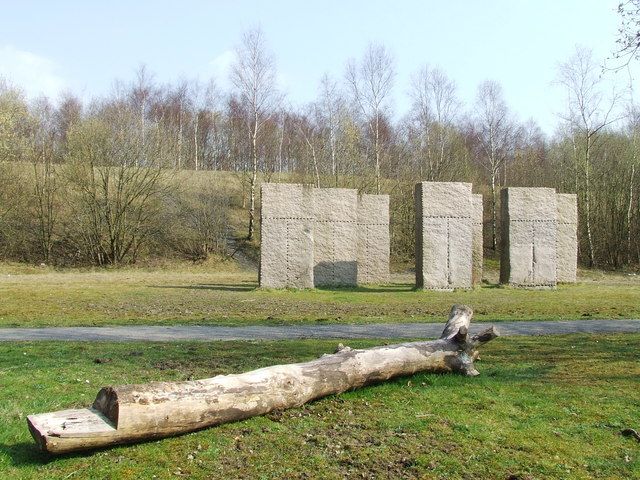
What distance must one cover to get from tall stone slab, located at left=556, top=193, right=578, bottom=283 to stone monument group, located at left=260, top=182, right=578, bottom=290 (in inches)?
1.6

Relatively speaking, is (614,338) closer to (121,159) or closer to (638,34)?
(638,34)

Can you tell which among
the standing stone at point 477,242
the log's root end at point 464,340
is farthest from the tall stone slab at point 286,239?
the log's root end at point 464,340

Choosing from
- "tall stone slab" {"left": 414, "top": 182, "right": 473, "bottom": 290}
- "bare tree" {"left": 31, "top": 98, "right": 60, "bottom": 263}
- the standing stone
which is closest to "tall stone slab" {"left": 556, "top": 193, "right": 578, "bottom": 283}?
the standing stone

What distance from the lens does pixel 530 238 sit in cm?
2489

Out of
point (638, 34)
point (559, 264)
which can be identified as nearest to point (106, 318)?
point (638, 34)

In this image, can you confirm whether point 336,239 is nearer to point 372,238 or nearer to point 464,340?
point 372,238

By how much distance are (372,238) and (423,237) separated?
3738 millimetres

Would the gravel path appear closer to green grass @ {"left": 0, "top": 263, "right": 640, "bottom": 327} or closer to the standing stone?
green grass @ {"left": 0, "top": 263, "right": 640, "bottom": 327}

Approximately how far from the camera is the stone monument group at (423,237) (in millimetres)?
23016

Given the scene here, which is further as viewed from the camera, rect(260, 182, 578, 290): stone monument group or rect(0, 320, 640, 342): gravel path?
rect(260, 182, 578, 290): stone monument group

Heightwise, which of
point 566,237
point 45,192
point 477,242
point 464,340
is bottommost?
point 464,340

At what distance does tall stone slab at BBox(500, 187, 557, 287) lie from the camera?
24859mm

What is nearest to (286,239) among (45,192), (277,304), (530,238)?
(277,304)

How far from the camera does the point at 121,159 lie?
117 feet
